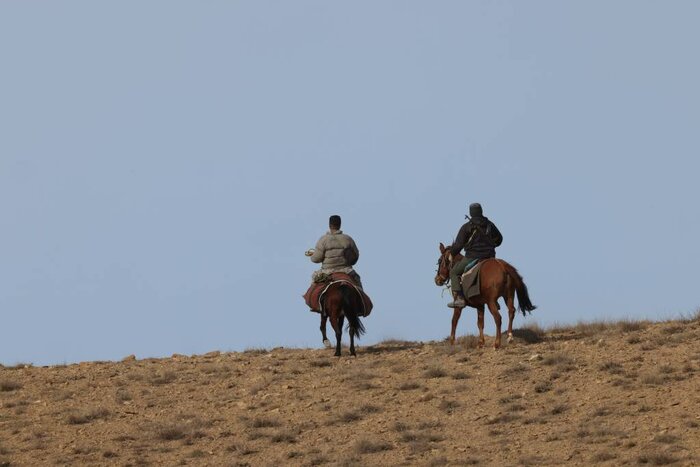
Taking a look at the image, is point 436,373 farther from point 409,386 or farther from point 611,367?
point 611,367

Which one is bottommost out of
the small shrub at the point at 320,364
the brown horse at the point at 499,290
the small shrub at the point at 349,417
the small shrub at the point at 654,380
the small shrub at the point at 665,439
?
the small shrub at the point at 665,439

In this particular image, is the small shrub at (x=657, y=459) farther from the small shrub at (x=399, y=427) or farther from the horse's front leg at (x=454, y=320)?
the horse's front leg at (x=454, y=320)

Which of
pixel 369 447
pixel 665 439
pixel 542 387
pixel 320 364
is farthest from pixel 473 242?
pixel 665 439

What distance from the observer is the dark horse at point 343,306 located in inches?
1088

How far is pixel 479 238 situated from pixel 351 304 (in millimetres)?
2766

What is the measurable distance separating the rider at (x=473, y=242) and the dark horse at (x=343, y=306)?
183cm

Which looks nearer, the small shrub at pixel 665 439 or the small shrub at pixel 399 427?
the small shrub at pixel 665 439

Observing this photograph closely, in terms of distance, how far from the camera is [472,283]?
2695 centimetres

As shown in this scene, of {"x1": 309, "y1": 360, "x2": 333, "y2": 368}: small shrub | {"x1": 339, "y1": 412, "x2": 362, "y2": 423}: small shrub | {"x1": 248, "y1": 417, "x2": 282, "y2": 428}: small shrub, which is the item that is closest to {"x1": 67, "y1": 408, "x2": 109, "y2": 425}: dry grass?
{"x1": 248, "y1": 417, "x2": 282, "y2": 428}: small shrub

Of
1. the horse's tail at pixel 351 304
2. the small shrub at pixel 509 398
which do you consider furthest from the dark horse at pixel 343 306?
the small shrub at pixel 509 398

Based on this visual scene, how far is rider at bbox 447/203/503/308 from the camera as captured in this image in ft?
89.8

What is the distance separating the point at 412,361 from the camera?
88.5 feet

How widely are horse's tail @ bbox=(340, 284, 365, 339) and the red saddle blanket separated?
0.10 m

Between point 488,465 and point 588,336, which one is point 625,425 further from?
point 588,336
